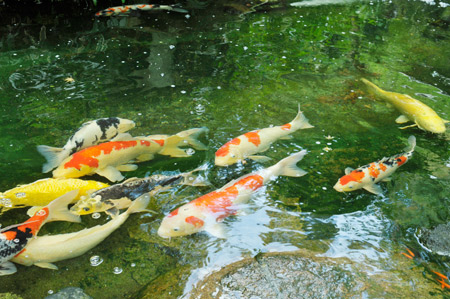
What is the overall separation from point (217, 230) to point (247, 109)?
2577 mm

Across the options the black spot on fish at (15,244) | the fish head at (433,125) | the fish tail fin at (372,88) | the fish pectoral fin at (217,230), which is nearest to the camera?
the black spot on fish at (15,244)

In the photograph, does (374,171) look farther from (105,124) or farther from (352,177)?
(105,124)

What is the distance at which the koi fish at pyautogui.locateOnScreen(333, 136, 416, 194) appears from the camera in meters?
4.52

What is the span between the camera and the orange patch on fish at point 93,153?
4.49 meters

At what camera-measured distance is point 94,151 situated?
4.60 m

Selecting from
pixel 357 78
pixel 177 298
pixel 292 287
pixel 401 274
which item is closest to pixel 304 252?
pixel 292 287

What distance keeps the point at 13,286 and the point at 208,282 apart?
63.7 inches

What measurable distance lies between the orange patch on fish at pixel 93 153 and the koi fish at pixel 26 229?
1.74 ft

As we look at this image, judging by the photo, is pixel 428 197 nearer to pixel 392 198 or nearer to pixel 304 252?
pixel 392 198

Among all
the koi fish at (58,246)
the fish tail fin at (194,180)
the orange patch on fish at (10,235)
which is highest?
the orange patch on fish at (10,235)

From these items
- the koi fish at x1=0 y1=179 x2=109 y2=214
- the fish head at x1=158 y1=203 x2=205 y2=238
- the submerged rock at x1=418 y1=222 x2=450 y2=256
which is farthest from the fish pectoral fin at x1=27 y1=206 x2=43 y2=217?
the submerged rock at x1=418 y1=222 x2=450 y2=256

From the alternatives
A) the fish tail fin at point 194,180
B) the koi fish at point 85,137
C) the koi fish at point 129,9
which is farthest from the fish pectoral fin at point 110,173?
the koi fish at point 129,9

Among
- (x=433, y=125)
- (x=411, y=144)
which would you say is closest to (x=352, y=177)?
(x=411, y=144)

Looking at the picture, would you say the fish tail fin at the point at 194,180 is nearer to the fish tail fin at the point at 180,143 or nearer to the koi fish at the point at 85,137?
the fish tail fin at the point at 180,143
